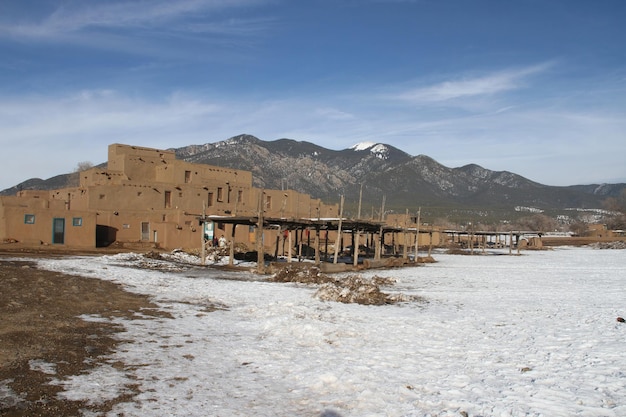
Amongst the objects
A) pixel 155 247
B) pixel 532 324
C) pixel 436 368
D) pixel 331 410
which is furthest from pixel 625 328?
pixel 155 247

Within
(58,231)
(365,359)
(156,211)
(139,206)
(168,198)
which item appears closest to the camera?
(365,359)

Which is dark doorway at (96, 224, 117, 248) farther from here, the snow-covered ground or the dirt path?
the snow-covered ground

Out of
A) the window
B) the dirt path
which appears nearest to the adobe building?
the window

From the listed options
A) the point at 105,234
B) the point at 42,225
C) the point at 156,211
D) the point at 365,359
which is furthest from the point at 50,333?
the point at 156,211

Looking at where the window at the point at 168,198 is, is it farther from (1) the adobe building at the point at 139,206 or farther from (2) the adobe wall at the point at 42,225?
(2) the adobe wall at the point at 42,225

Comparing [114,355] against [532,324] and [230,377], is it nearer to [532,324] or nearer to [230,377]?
[230,377]

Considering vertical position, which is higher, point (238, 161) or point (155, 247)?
point (238, 161)

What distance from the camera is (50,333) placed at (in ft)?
32.7

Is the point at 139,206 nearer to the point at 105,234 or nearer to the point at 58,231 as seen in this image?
the point at 105,234

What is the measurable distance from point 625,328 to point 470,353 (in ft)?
14.8

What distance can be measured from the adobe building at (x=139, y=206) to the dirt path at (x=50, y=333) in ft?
45.0

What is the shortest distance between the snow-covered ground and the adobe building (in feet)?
50.9

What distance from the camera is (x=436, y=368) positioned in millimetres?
9047

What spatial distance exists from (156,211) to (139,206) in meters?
2.13
